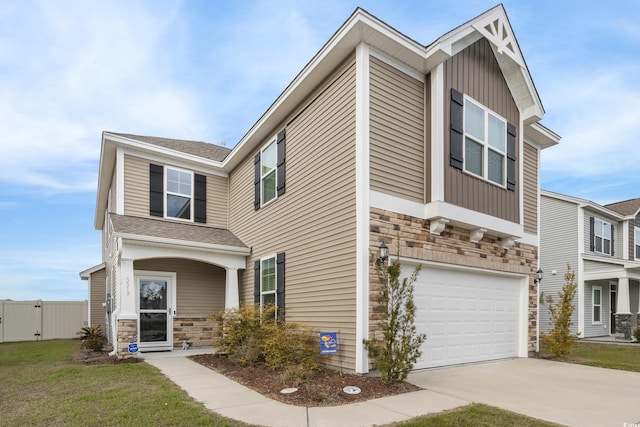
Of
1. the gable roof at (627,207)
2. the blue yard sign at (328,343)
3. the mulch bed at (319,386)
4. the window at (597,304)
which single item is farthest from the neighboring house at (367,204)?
the gable roof at (627,207)

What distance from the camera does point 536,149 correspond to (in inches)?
446

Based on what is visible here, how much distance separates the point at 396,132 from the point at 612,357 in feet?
28.1

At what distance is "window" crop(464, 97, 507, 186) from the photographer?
27.6 feet

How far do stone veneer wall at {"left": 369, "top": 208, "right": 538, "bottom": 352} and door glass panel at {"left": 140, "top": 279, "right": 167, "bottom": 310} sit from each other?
680cm

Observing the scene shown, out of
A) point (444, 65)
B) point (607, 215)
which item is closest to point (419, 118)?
point (444, 65)

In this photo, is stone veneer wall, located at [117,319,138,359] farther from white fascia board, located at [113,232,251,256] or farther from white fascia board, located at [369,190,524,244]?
white fascia board, located at [369,190,524,244]

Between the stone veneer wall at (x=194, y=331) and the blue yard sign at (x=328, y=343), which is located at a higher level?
the blue yard sign at (x=328, y=343)

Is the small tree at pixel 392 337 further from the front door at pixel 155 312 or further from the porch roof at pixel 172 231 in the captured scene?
the front door at pixel 155 312

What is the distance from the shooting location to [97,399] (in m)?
5.57

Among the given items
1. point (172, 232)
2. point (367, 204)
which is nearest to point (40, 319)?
point (172, 232)

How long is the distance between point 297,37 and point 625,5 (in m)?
8.19

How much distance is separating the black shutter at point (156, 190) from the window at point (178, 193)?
0.50ft

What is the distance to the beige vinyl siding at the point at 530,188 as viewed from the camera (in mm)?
10617

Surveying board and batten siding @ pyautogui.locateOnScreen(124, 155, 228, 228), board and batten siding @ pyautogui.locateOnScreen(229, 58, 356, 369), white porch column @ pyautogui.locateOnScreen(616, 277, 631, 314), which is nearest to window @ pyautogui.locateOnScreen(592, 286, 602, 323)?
white porch column @ pyautogui.locateOnScreen(616, 277, 631, 314)
